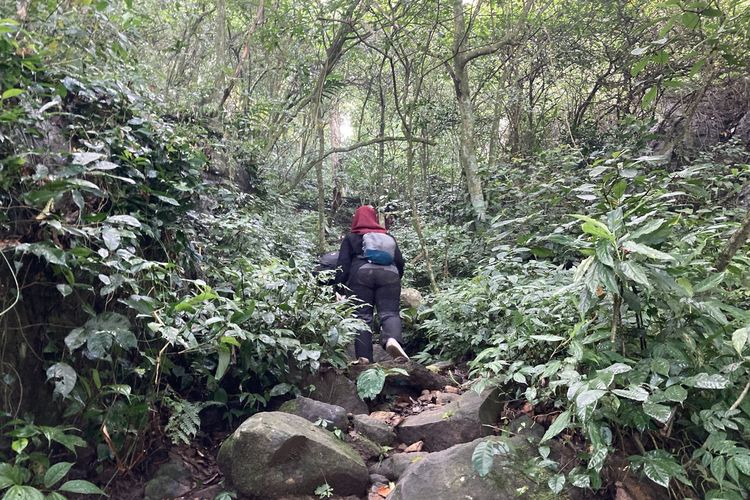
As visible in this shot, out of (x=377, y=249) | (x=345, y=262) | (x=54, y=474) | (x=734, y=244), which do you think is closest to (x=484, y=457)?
(x=734, y=244)

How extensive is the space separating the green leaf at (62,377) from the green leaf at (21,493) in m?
0.42

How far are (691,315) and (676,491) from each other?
2.94 ft

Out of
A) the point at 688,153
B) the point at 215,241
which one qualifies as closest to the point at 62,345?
the point at 215,241

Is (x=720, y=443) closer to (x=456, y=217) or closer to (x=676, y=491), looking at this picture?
(x=676, y=491)

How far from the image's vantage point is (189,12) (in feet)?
28.3

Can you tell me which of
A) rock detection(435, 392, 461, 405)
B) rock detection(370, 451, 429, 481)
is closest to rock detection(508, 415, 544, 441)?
rock detection(370, 451, 429, 481)

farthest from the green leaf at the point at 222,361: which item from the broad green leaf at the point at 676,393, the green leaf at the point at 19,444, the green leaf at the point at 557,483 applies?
the broad green leaf at the point at 676,393

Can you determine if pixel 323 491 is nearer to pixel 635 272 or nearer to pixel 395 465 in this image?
pixel 395 465

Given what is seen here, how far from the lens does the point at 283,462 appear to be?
9.34ft

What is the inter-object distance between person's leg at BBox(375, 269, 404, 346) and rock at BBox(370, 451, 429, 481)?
2.33m

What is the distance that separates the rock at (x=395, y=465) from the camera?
312cm

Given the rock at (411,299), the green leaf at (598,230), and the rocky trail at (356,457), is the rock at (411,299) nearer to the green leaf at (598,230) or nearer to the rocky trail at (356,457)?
the rocky trail at (356,457)

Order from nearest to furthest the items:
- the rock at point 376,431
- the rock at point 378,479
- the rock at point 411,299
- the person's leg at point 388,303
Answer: the rock at point 378,479, the rock at point 376,431, the person's leg at point 388,303, the rock at point 411,299

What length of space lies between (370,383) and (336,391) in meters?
0.29
